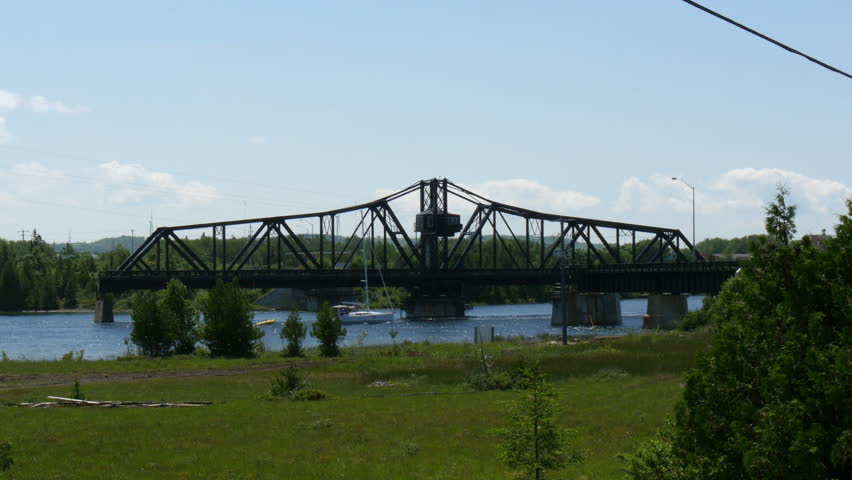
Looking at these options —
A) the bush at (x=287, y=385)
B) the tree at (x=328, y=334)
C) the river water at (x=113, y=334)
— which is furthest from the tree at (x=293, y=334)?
the bush at (x=287, y=385)

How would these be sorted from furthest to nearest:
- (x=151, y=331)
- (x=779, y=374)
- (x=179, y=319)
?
(x=179, y=319), (x=151, y=331), (x=779, y=374)

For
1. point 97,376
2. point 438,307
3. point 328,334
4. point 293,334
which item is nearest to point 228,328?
point 293,334

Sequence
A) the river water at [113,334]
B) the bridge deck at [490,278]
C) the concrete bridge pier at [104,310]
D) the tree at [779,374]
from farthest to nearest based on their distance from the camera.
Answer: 1. the concrete bridge pier at [104,310]
2. the bridge deck at [490,278]
3. the river water at [113,334]
4. the tree at [779,374]

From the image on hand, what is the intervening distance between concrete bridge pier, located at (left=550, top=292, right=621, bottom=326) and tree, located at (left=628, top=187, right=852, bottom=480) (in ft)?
475

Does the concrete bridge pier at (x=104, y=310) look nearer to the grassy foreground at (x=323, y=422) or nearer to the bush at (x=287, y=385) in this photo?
the grassy foreground at (x=323, y=422)

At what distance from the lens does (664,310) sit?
144625 mm

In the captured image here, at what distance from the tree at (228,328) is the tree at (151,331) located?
123 inches

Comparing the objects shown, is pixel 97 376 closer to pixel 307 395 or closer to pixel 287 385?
pixel 287 385

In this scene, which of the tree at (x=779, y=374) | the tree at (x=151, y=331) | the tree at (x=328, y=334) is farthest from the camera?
the tree at (x=151, y=331)

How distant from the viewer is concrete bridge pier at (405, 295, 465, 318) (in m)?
188

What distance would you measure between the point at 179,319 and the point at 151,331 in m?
2.69

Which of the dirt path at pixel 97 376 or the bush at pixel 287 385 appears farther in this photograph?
the dirt path at pixel 97 376

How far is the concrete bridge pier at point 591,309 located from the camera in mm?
156875

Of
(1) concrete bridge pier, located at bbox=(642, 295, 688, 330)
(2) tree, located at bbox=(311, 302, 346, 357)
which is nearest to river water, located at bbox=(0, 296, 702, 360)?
(1) concrete bridge pier, located at bbox=(642, 295, 688, 330)
